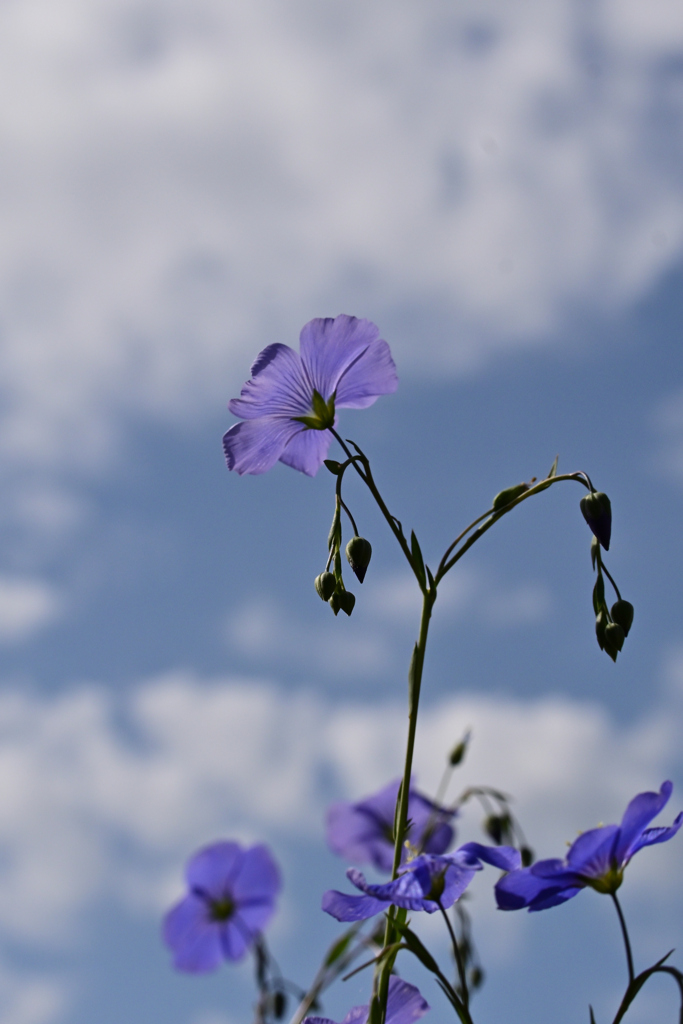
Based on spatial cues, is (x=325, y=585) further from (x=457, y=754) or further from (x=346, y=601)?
(x=457, y=754)

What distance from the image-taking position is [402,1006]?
1436mm

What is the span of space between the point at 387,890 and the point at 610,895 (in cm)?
30

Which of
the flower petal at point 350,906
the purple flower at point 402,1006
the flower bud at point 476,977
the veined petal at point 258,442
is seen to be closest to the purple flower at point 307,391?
the veined petal at point 258,442

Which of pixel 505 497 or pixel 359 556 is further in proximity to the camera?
pixel 359 556

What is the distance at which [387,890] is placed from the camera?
1223 mm

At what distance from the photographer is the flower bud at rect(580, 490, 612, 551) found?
5.14ft

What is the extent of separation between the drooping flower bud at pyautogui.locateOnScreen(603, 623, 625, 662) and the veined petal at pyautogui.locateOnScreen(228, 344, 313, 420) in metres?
0.62

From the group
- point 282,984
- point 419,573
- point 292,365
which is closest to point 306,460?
point 292,365

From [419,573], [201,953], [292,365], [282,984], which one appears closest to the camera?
[419,573]

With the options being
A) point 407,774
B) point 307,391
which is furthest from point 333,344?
point 407,774

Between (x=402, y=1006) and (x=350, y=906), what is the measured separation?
22cm

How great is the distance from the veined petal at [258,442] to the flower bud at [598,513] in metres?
0.50

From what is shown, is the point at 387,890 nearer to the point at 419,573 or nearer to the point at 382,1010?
the point at 382,1010

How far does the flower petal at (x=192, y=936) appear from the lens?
341 centimetres
